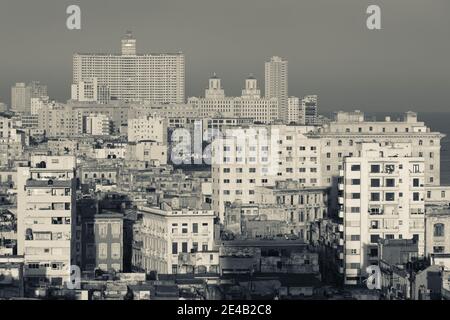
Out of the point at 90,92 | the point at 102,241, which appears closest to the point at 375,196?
the point at 102,241

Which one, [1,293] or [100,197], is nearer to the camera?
[1,293]

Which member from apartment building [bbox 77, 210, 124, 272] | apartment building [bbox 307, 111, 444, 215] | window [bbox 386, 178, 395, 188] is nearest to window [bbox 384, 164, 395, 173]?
window [bbox 386, 178, 395, 188]

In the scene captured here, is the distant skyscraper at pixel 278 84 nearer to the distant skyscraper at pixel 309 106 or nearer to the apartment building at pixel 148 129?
the distant skyscraper at pixel 309 106

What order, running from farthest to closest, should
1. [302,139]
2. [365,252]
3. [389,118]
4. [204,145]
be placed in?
[204,145], [389,118], [302,139], [365,252]

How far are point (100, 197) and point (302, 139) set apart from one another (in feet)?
19.6

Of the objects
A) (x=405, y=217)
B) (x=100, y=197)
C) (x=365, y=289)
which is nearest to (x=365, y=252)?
(x=405, y=217)

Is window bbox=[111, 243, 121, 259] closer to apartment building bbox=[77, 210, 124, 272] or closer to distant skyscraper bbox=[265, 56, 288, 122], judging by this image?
apartment building bbox=[77, 210, 124, 272]

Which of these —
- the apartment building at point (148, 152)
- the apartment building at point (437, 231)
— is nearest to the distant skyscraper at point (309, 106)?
the apartment building at point (148, 152)

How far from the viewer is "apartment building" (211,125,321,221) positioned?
29766mm

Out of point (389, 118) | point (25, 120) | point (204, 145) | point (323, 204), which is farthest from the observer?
point (25, 120)

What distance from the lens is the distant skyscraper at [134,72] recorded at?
283ft
